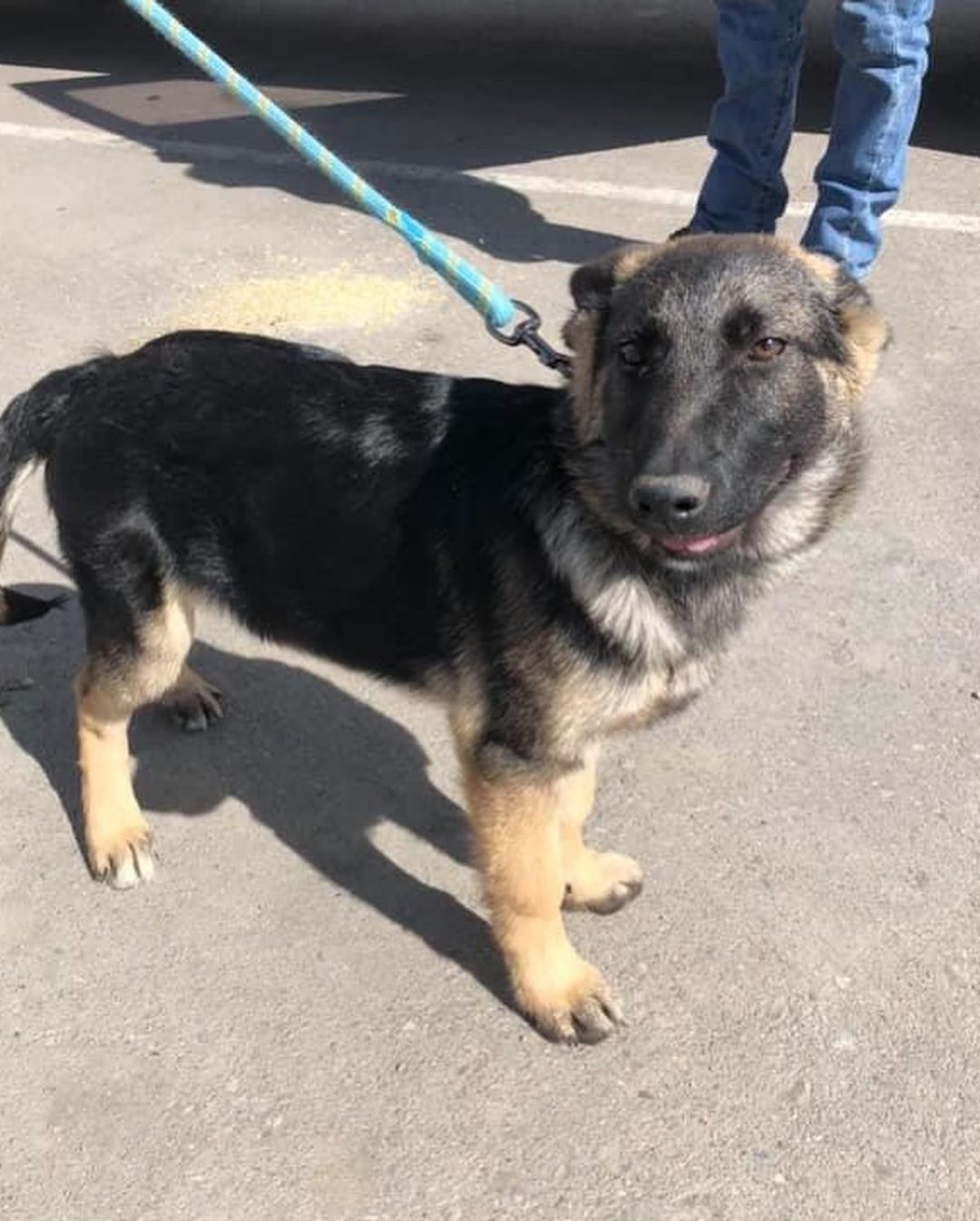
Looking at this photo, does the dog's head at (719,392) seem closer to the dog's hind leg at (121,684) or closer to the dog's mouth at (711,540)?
the dog's mouth at (711,540)

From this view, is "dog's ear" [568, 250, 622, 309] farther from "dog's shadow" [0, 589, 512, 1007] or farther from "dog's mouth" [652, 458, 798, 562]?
"dog's shadow" [0, 589, 512, 1007]

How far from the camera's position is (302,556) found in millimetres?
2832

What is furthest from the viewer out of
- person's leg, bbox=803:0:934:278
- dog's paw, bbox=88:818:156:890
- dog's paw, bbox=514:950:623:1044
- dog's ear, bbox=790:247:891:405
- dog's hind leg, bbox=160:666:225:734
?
person's leg, bbox=803:0:934:278

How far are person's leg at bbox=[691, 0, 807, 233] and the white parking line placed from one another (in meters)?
A: 1.00

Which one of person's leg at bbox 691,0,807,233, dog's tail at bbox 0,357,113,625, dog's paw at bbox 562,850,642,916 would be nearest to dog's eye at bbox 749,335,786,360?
dog's paw at bbox 562,850,642,916

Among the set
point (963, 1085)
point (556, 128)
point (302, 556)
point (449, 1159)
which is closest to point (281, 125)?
point (302, 556)

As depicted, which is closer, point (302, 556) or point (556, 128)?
point (302, 556)

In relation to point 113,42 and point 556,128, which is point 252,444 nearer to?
point 556,128

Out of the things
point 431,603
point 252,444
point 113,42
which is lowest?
point 113,42

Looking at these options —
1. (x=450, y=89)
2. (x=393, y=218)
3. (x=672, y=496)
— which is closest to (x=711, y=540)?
(x=672, y=496)

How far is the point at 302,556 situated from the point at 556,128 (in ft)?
18.0

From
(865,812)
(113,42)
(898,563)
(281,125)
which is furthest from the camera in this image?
(113,42)

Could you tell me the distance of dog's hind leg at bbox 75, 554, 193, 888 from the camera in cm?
302

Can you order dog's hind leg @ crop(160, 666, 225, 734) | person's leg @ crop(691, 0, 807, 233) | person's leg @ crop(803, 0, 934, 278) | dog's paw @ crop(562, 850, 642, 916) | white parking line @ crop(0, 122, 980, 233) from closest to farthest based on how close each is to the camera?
dog's paw @ crop(562, 850, 642, 916)
dog's hind leg @ crop(160, 666, 225, 734)
person's leg @ crop(803, 0, 934, 278)
person's leg @ crop(691, 0, 807, 233)
white parking line @ crop(0, 122, 980, 233)
